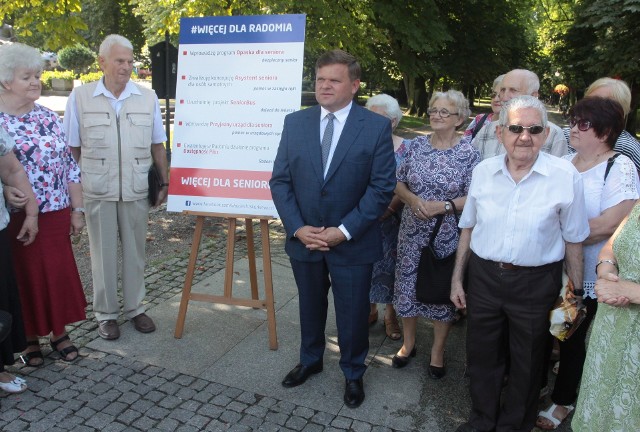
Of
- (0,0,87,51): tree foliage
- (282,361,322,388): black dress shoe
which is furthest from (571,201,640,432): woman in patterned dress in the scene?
(0,0,87,51): tree foliage

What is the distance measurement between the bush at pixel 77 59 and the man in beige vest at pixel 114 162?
30.1 meters

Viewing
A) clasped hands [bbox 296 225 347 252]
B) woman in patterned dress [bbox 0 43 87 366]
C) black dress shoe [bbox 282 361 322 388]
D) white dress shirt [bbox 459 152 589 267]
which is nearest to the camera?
white dress shirt [bbox 459 152 589 267]

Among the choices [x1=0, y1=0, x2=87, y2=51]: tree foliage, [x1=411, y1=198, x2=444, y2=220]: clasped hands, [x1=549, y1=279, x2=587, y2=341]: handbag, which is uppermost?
[x1=0, y1=0, x2=87, y2=51]: tree foliage

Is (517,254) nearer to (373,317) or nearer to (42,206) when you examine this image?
(373,317)

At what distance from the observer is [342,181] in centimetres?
309

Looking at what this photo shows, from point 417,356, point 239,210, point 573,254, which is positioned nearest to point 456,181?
point 573,254

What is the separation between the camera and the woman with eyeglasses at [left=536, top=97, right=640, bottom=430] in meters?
2.75

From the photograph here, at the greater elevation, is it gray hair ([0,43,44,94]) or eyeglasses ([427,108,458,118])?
gray hair ([0,43,44,94])

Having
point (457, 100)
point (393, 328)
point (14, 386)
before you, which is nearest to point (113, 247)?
point (14, 386)

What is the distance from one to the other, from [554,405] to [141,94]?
3.49 meters

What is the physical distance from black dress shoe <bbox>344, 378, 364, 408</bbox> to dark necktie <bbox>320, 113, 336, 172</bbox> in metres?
1.33

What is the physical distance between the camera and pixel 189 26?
3.97 metres

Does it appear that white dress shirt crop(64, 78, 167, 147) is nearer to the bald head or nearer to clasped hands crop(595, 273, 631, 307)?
the bald head

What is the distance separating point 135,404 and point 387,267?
1.94 metres
